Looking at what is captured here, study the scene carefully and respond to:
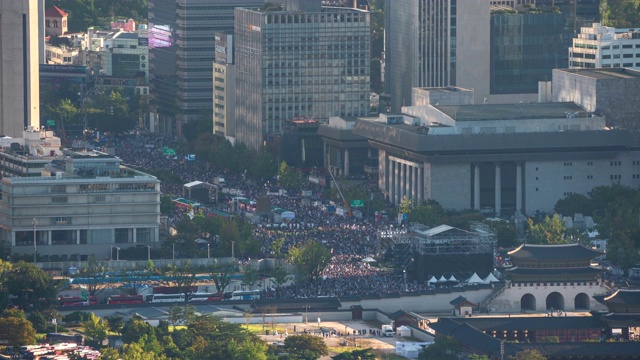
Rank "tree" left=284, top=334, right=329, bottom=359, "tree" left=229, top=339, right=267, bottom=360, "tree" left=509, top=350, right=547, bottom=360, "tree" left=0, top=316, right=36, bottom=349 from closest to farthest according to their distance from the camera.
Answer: "tree" left=509, top=350, right=547, bottom=360 → "tree" left=229, top=339, right=267, bottom=360 → "tree" left=284, top=334, right=329, bottom=359 → "tree" left=0, top=316, right=36, bottom=349

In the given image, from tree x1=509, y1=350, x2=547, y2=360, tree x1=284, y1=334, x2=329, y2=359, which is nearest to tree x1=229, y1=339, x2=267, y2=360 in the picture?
tree x1=284, y1=334, x2=329, y2=359

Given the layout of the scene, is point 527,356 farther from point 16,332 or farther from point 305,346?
point 16,332

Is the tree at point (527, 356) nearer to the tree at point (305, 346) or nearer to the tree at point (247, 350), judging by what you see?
the tree at point (305, 346)

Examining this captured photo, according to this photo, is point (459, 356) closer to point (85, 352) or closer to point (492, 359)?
point (492, 359)

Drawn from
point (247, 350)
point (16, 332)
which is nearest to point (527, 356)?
point (247, 350)

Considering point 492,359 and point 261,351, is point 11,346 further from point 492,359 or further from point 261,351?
point 492,359

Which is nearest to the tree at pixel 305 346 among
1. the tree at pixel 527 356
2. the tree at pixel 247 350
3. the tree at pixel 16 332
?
the tree at pixel 247 350

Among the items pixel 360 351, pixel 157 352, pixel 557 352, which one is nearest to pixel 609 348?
pixel 557 352

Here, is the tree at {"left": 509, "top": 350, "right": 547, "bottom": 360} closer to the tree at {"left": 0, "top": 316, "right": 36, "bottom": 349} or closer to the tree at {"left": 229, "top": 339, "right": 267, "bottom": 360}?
the tree at {"left": 229, "top": 339, "right": 267, "bottom": 360}
